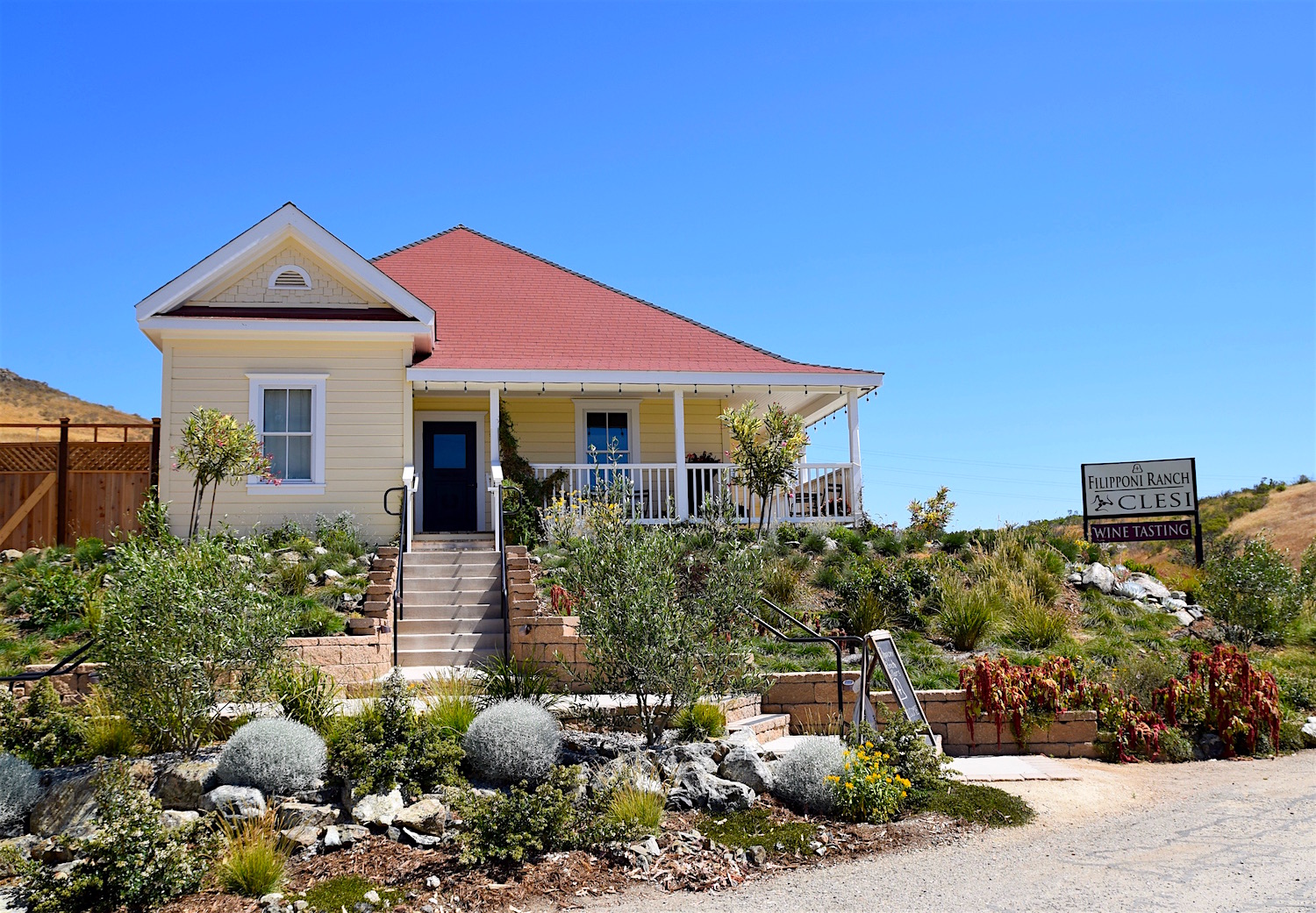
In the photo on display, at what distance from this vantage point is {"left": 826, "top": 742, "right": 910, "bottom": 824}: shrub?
7.46 meters

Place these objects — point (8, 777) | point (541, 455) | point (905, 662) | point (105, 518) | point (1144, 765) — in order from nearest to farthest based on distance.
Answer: point (8, 777) → point (1144, 765) → point (905, 662) → point (105, 518) → point (541, 455)

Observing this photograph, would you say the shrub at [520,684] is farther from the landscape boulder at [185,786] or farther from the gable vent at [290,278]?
the gable vent at [290,278]

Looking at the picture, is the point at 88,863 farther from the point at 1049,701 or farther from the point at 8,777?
the point at 1049,701

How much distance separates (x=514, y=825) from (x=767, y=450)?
29.1 ft

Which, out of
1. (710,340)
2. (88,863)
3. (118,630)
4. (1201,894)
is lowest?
(1201,894)

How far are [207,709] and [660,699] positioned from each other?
12.0ft

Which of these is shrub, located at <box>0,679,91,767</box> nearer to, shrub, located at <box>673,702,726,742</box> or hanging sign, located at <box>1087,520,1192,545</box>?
shrub, located at <box>673,702,726,742</box>

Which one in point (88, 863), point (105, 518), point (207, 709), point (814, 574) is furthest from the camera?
point (105, 518)

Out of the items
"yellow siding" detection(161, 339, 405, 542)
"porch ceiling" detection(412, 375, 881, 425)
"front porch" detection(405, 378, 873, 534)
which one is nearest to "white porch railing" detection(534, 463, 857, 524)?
"front porch" detection(405, 378, 873, 534)

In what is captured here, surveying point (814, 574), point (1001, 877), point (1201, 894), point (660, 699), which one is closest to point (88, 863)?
point (660, 699)

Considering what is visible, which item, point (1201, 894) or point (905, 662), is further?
point (905, 662)

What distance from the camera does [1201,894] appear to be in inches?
241

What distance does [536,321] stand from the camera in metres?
18.8

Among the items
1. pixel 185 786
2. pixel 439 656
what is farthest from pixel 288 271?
pixel 185 786
